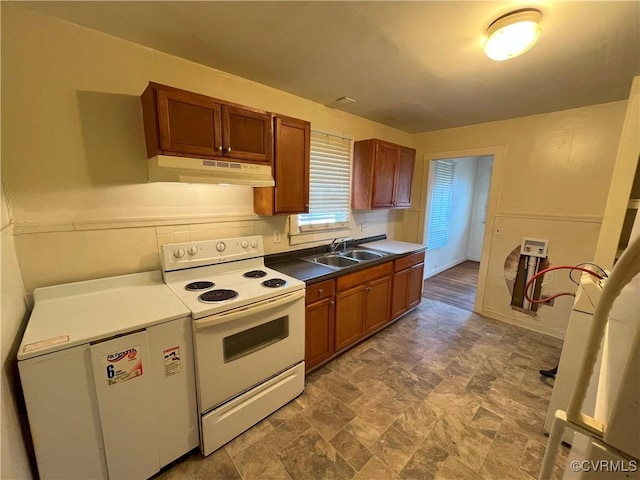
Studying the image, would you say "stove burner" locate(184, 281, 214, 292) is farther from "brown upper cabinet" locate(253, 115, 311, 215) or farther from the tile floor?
the tile floor

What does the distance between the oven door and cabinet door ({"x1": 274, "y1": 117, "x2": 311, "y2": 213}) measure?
2.71ft

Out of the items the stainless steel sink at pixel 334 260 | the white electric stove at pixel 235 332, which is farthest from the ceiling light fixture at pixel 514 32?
the stainless steel sink at pixel 334 260

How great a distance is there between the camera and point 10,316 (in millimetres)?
1199

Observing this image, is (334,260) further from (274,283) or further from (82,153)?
(82,153)

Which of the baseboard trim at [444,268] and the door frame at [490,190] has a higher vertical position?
the door frame at [490,190]

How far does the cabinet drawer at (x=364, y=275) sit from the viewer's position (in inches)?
92.9

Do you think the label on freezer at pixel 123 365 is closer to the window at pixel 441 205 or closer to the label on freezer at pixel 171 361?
the label on freezer at pixel 171 361

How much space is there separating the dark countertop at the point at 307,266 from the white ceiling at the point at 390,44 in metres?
1.56

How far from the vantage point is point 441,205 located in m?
4.83

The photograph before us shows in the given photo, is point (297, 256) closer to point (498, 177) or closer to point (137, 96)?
point (137, 96)

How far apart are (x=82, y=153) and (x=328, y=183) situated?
2082 mm

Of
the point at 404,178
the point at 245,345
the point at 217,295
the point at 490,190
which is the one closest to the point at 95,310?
the point at 217,295

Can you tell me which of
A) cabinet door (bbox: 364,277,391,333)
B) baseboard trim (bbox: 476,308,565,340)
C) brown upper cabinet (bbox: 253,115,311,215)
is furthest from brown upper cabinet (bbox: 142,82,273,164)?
baseboard trim (bbox: 476,308,565,340)

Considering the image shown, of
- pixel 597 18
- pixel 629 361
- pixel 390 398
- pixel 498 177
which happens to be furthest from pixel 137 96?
pixel 498 177
